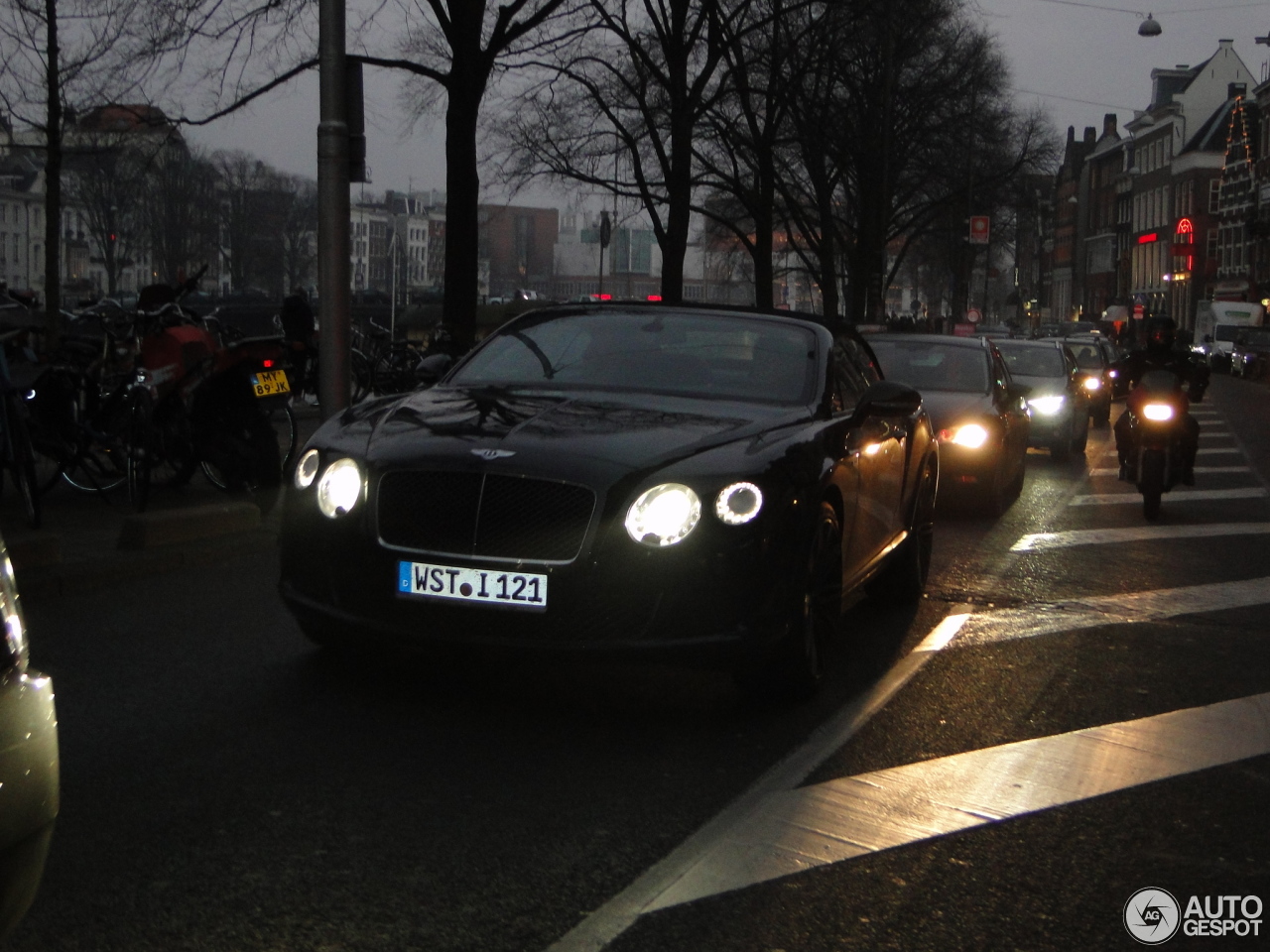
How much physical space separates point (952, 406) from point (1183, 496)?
308cm

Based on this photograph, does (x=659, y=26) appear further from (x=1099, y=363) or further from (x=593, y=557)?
(x=593, y=557)

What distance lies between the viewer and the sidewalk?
829 cm

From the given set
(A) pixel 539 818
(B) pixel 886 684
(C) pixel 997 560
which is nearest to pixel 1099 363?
(C) pixel 997 560

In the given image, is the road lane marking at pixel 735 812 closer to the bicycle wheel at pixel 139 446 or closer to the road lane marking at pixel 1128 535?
the road lane marking at pixel 1128 535

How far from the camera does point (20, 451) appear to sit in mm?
9453

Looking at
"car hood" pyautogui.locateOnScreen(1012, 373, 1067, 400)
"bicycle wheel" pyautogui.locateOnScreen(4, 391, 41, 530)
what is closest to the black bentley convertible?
"bicycle wheel" pyautogui.locateOnScreen(4, 391, 41, 530)

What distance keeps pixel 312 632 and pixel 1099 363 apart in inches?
961

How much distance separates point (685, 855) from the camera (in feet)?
14.1

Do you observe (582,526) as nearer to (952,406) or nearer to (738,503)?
(738,503)

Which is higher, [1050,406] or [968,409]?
[968,409]

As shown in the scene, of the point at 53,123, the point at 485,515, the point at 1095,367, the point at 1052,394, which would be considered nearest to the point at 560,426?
the point at 485,515

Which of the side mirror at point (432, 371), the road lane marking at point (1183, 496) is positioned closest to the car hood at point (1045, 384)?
the road lane marking at point (1183, 496)

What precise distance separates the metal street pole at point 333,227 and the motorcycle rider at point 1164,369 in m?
6.16

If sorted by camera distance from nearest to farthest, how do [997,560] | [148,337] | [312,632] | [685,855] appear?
1. [685,855]
2. [312,632]
3. [997,560]
4. [148,337]
